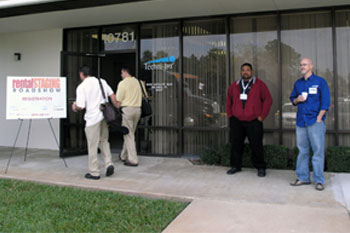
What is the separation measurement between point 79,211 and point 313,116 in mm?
3450

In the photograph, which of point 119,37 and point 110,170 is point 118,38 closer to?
point 119,37

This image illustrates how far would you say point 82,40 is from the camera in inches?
319

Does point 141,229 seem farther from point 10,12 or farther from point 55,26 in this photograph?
point 55,26

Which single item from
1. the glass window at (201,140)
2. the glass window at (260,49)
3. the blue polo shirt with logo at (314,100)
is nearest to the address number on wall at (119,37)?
the glass window at (260,49)

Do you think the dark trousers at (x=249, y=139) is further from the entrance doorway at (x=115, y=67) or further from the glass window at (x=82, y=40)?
the entrance doorway at (x=115, y=67)

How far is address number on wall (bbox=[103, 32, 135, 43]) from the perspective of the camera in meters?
7.60

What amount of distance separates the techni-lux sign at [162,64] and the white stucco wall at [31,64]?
8.17 feet

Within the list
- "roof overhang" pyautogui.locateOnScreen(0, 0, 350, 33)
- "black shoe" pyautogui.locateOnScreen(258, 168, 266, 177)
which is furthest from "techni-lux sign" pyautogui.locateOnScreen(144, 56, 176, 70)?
"black shoe" pyautogui.locateOnScreen(258, 168, 266, 177)

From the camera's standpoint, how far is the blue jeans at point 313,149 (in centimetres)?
465

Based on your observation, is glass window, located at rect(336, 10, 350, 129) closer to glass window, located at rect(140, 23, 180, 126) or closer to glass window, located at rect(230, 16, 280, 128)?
glass window, located at rect(230, 16, 280, 128)

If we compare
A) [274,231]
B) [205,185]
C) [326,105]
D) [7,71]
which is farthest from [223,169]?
[7,71]

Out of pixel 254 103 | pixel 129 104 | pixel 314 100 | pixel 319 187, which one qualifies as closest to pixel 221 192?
pixel 319 187

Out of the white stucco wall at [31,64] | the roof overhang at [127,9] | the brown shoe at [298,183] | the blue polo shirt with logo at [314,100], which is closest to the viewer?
the blue polo shirt with logo at [314,100]

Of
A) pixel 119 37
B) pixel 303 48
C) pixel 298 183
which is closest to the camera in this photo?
pixel 298 183
